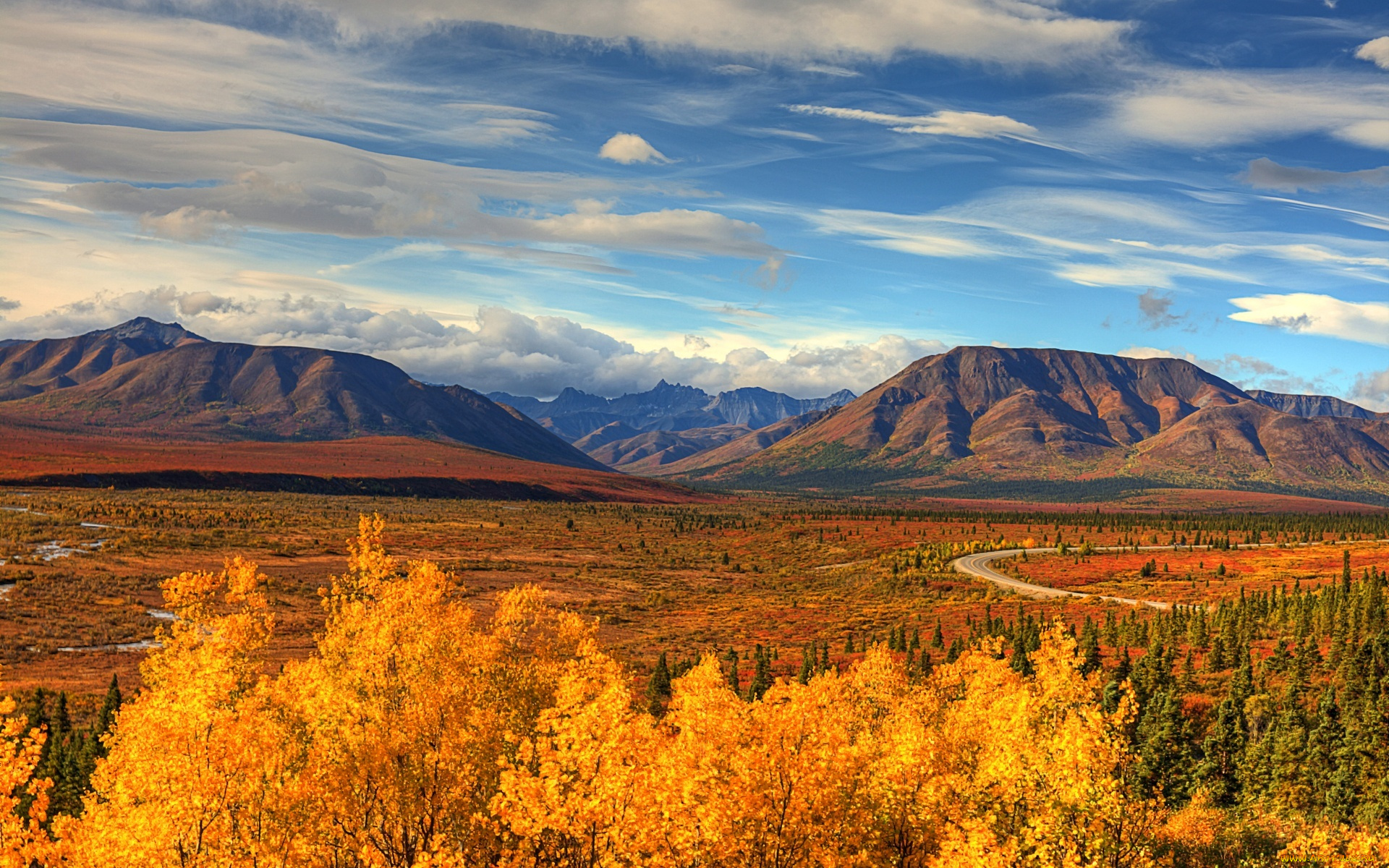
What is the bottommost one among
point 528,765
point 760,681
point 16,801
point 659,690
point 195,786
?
point 659,690

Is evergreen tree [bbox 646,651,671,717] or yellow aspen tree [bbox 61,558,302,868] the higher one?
yellow aspen tree [bbox 61,558,302,868]

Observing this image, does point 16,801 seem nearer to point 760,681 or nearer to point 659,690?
point 659,690

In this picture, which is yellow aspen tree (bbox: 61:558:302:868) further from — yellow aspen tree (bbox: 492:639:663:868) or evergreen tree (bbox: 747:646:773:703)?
evergreen tree (bbox: 747:646:773:703)

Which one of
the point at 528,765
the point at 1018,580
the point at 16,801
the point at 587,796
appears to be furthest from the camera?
the point at 1018,580

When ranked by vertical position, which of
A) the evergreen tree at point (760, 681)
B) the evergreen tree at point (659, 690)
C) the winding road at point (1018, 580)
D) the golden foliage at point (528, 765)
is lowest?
the winding road at point (1018, 580)

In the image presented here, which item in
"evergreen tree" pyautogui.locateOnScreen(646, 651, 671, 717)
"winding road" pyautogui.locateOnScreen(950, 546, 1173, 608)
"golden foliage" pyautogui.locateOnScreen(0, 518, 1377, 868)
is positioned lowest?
"winding road" pyautogui.locateOnScreen(950, 546, 1173, 608)

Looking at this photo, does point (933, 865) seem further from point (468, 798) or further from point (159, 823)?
point (159, 823)

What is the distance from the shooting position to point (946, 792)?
28.8 m

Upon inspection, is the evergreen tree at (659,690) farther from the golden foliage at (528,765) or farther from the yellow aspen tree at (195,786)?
the yellow aspen tree at (195,786)

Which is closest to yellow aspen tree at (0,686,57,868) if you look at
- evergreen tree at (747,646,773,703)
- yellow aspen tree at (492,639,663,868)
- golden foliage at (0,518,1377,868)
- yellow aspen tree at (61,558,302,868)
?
golden foliage at (0,518,1377,868)

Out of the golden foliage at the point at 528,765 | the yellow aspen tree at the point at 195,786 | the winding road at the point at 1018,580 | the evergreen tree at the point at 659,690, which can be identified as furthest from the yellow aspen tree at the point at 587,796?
the winding road at the point at 1018,580

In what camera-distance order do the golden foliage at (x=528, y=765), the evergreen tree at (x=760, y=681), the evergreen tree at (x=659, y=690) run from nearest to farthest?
the golden foliage at (x=528, y=765) < the evergreen tree at (x=760, y=681) < the evergreen tree at (x=659, y=690)

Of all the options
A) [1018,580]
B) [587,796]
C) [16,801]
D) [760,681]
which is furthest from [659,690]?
[1018,580]

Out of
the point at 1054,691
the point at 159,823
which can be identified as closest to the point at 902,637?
the point at 1054,691
